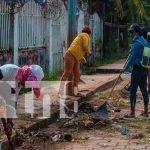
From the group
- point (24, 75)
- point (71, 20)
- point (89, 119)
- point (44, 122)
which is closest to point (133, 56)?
point (89, 119)

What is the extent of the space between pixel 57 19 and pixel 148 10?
34.2ft

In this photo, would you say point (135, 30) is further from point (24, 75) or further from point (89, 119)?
point (24, 75)

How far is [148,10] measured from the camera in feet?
84.9

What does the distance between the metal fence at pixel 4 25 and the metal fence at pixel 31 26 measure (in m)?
0.84

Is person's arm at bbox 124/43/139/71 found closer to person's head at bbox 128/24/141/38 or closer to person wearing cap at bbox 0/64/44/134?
person's head at bbox 128/24/141/38

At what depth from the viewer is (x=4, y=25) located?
12.3 metres

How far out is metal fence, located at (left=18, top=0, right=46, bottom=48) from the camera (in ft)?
44.3

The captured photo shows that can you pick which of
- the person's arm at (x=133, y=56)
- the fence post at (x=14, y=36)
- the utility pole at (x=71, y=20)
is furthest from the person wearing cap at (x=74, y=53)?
the person's arm at (x=133, y=56)

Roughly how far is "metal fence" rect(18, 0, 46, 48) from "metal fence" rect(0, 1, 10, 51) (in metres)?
0.84

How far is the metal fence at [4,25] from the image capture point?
39.7 feet

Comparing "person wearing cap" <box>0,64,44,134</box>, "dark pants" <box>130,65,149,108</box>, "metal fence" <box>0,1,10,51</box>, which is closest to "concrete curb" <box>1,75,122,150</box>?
"person wearing cap" <box>0,64,44,134</box>

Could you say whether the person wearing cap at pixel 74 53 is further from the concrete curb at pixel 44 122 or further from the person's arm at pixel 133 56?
the person's arm at pixel 133 56

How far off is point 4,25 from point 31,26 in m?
2.18

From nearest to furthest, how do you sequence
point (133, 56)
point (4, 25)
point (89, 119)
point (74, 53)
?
point (89, 119)
point (133, 56)
point (74, 53)
point (4, 25)
